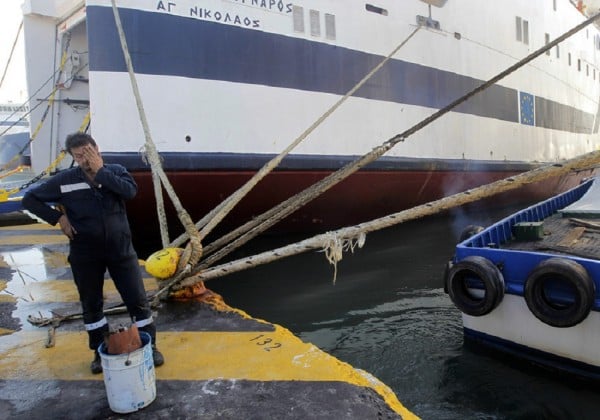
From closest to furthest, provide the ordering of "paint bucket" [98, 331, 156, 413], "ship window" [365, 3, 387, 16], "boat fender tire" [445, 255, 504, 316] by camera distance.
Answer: "paint bucket" [98, 331, 156, 413], "boat fender tire" [445, 255, 504, 316], "ship window" [365, 3, 387, 16]

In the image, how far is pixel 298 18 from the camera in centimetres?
731

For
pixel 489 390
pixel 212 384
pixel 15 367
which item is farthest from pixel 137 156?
pixel 489 390

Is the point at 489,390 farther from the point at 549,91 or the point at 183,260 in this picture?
the point at 549,91

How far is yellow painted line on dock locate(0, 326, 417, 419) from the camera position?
2729 mm

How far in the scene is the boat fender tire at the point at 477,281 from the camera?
3664 mm

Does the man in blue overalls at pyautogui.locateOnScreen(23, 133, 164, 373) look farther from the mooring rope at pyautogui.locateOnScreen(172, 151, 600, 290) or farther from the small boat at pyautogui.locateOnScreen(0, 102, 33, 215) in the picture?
the small boat at pyautogui.locateOnScreen(0, 102, 33, 215)

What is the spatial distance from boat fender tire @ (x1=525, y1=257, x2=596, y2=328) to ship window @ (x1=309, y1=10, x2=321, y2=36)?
214 inches

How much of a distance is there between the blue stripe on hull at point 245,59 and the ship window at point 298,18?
22cm

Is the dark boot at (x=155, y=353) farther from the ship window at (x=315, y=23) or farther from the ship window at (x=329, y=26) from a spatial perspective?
the ship window at (x=329, y=26)

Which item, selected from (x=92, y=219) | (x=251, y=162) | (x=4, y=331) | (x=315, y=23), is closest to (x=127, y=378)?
(x=92, y=219)

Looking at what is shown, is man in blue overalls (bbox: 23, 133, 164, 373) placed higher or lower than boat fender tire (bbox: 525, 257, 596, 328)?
higher

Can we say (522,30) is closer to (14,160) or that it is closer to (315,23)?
(315,23)

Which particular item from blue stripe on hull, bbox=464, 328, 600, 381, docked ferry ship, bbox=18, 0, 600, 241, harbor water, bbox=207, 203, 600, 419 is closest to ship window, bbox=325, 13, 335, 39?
docked ferry ship, bbox=18, 0, 600, 241

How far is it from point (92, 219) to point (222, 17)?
188 inches
